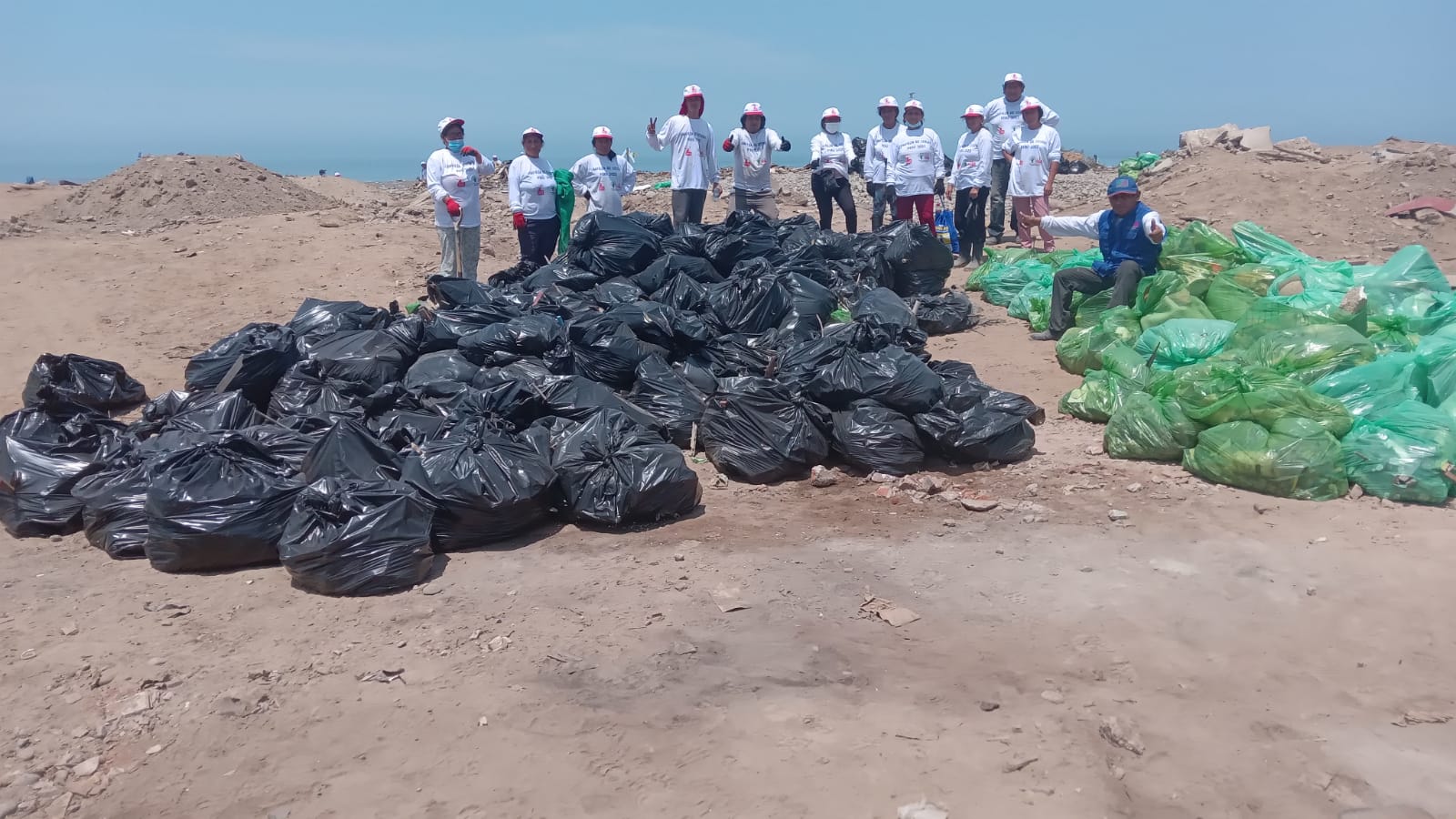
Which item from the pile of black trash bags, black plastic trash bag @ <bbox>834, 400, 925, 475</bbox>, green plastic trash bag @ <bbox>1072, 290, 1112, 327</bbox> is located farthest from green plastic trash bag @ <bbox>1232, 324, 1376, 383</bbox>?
black plastic trash bag @ <bbox>834, 400, 925, 475</bbox>

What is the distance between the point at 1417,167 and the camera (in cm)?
1157

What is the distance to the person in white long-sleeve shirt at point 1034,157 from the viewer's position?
935cm

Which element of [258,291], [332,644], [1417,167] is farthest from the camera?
[1417,167]

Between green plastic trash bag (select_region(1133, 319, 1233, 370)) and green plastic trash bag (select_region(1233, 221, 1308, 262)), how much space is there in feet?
4.96

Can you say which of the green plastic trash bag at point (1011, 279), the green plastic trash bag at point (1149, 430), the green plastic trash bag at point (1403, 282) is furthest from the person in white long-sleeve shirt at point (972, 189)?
the green plastic trash bag at point (1149, 430)

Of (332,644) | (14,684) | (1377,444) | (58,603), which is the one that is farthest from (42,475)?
(1377,444)

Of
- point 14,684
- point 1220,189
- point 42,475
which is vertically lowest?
point 14,684

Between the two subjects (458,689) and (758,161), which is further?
(758,161)

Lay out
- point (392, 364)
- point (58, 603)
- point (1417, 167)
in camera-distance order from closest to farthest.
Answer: point (58, 603) → point (392, 364) → point (1417, 167)

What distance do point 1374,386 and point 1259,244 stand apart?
101 inches

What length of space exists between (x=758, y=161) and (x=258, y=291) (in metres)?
4.42

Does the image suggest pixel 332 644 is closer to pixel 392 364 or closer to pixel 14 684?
pixel 14 684

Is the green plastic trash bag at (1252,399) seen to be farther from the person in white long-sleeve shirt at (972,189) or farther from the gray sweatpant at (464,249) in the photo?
the gray sweatpant at (464,249)

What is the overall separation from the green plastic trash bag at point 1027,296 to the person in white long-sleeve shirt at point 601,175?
3.30 meters
